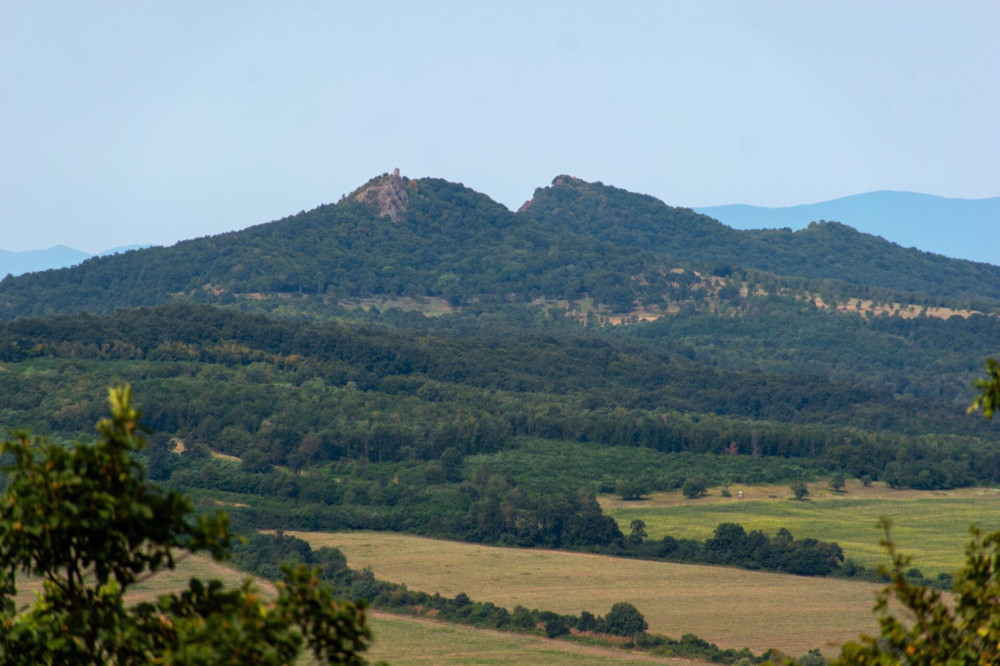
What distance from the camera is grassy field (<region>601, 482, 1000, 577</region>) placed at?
195ft

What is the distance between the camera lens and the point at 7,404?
257 feet

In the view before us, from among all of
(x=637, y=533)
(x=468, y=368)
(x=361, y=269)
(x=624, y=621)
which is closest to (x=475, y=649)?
(x=624, y=621)

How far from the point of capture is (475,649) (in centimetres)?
4084

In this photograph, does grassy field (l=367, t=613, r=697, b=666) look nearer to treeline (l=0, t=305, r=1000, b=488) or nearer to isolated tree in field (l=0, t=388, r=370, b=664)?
isolated tree in field (l=0, t=388, r=370, b=664)

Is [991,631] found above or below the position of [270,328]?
below

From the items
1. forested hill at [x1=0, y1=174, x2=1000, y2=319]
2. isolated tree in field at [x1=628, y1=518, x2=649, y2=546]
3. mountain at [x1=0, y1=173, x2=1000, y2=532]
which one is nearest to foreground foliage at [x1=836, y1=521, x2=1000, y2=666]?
isolated tree in field at [x1=628, y1=518, x2=649, y2=546]

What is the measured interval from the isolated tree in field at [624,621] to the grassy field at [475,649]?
1474mm

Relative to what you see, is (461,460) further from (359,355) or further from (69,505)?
(69,505)

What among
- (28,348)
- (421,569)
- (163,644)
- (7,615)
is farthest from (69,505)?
(28,348)

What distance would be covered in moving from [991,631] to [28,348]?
9107cm

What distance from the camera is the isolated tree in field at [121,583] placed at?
980cm

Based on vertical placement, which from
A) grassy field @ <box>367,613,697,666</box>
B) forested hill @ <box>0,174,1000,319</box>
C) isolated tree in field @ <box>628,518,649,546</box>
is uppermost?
forested hill @ <box>0,174,1000,319</box>

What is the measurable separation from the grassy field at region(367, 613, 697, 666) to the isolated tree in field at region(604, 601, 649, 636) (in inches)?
58.0

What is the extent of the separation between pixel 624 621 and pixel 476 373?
6836cm
